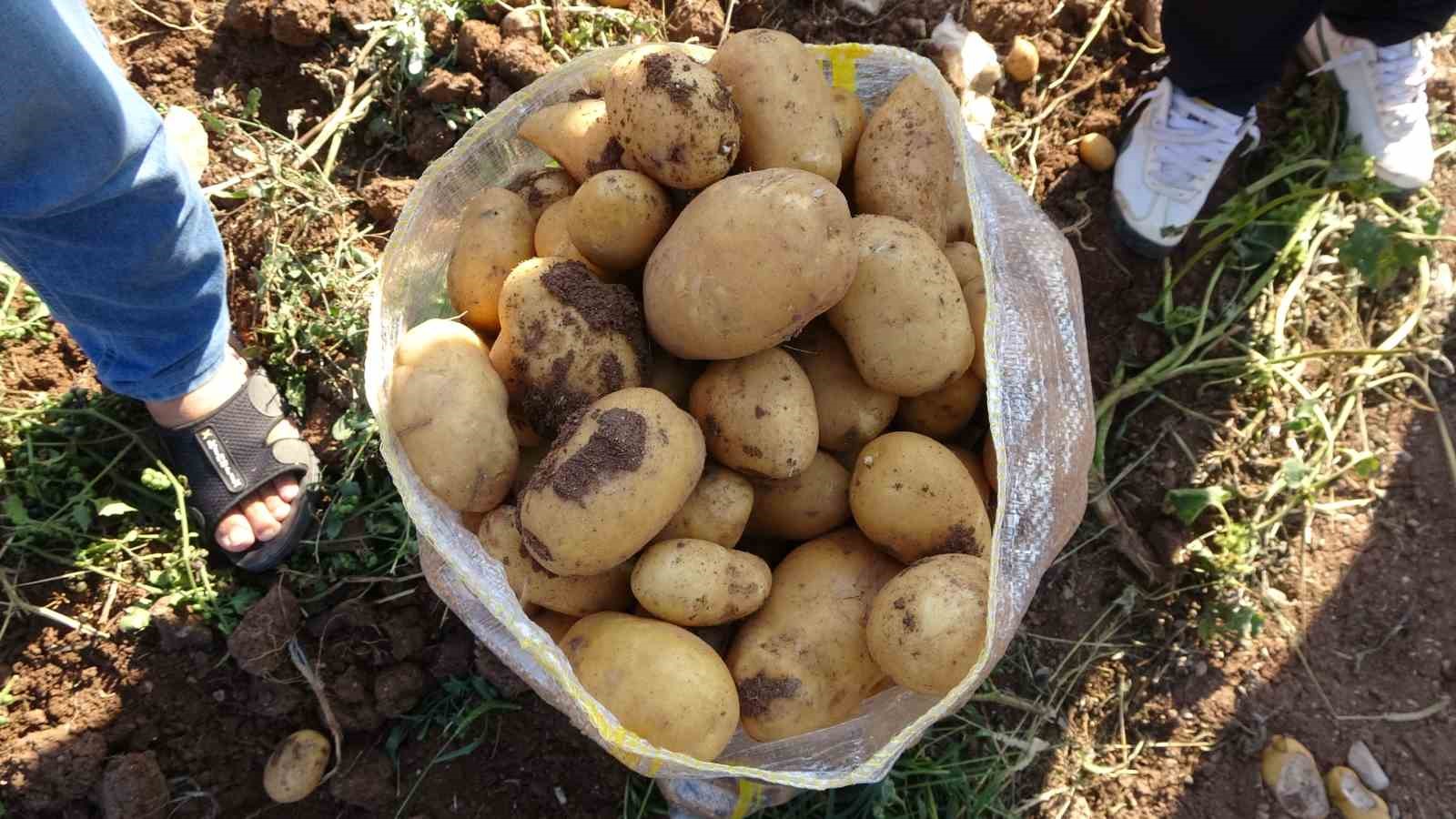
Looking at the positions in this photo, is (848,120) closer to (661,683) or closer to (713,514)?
(713,514)

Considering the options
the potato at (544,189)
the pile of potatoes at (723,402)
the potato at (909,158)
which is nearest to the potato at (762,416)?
the pile of potatoes at (723,402)

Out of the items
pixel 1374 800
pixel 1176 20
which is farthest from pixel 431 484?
pixel 1374 800

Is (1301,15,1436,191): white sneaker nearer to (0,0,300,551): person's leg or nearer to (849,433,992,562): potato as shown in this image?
(849,433,992,562): potato

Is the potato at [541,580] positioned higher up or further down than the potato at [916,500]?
further down

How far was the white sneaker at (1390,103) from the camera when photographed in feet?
7.04

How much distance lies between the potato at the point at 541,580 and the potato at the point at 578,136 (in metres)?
0.56

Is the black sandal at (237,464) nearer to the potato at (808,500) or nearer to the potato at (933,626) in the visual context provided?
the potato at (808,500)

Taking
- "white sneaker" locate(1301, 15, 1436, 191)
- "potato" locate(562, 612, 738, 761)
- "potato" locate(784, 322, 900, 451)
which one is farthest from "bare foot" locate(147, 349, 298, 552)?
"white sneaker" locate(1301, 15, 1436, 191)

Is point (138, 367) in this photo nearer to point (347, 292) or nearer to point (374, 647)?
point (347, 292)

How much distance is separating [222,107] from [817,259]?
1.59 metres

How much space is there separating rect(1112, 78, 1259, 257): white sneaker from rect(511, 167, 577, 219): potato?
4.28ft

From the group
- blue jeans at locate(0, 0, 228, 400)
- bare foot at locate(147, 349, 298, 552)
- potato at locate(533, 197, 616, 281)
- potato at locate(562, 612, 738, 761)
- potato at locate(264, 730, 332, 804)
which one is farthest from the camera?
bare foot at locate(147, 349, 298, 552)

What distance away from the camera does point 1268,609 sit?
1.97 meters

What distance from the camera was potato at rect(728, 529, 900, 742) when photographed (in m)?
1.31
